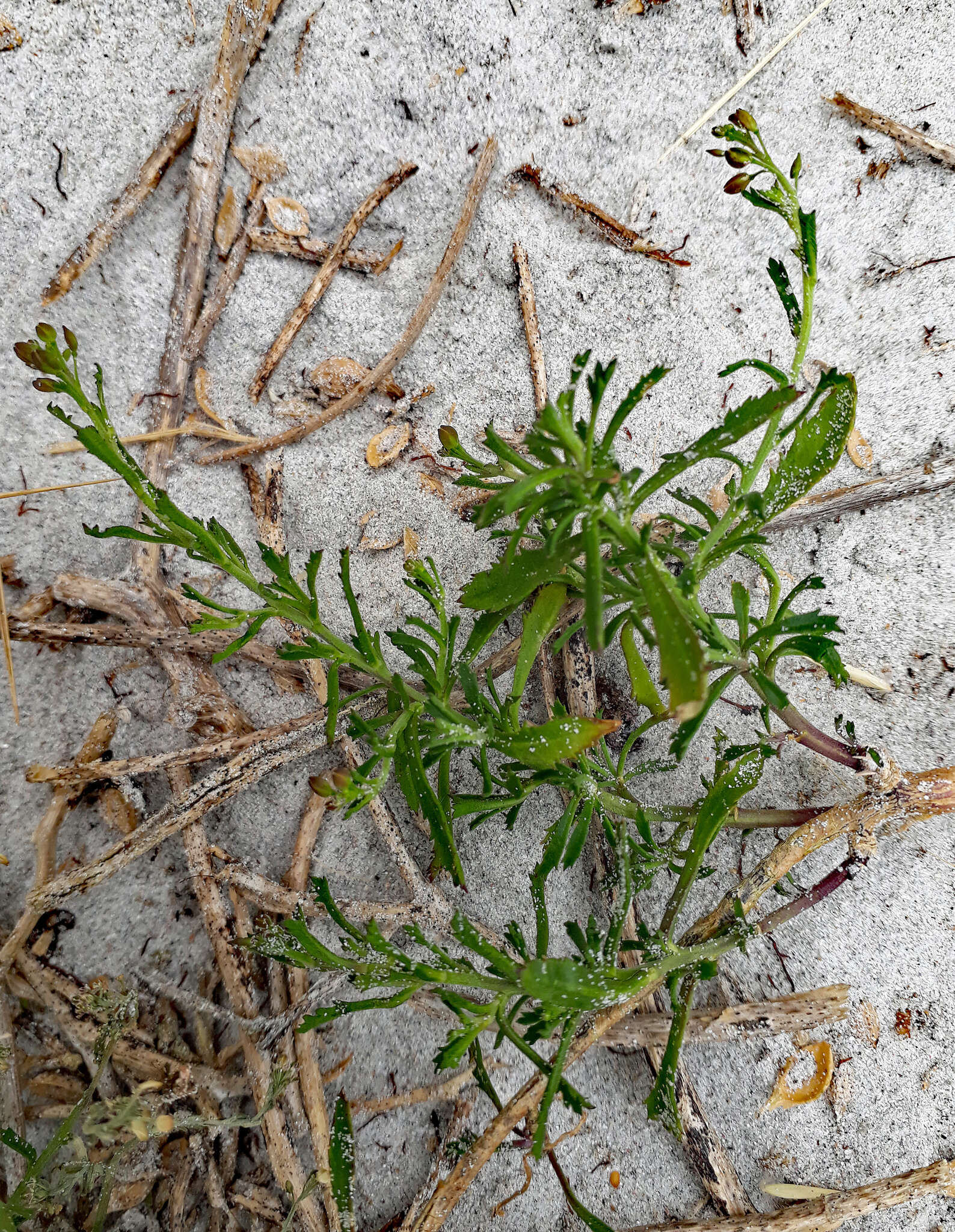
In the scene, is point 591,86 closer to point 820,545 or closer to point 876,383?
point 876,383

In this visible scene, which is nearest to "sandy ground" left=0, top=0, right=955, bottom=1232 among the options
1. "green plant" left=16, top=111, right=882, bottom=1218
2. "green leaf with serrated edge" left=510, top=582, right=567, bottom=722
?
"green plant" left=16, top=111, right=882, bottom=1218

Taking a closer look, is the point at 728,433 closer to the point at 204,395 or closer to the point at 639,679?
the point at 639,679

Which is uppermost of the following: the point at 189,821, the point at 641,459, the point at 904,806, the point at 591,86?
the point at 591,86

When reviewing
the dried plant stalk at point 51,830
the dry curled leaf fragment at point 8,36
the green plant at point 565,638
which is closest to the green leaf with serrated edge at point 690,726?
the green plant at point 565,638

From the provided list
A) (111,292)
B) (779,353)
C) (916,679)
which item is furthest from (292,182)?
(916,679)

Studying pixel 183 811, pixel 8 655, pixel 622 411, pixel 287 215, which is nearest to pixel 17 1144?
pixel 183 811
